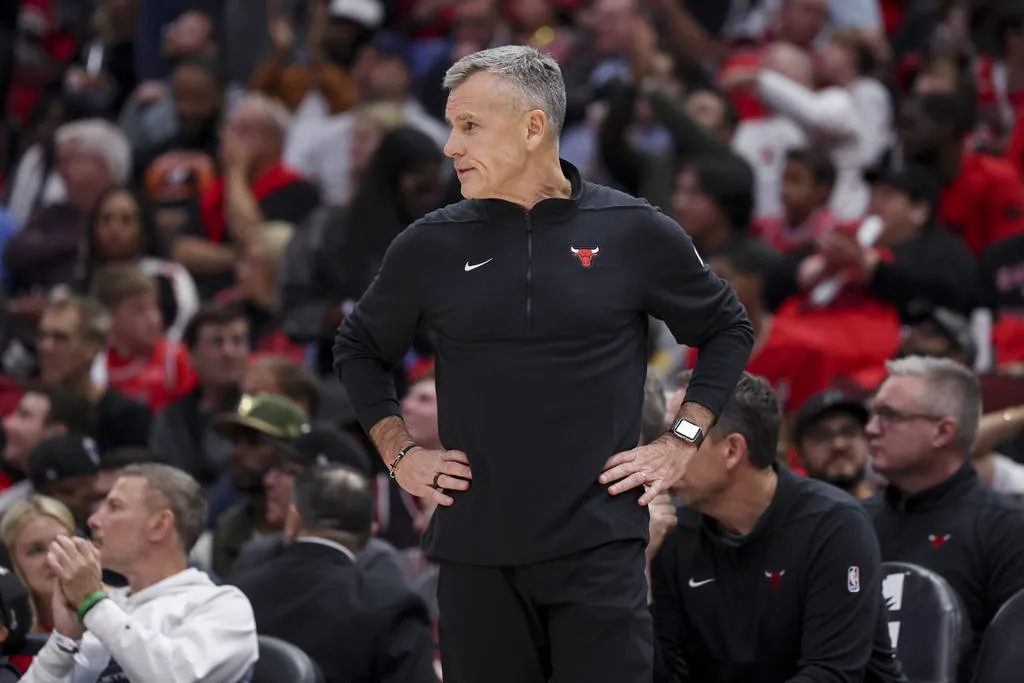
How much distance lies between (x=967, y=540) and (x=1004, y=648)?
2.91ft

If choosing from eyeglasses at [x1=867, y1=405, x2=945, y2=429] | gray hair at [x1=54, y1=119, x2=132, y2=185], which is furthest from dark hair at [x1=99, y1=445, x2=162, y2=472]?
gray hair at [x1=54, y1=119, x2=132, y2=185]

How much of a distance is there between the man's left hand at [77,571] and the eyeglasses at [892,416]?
99.0 inches

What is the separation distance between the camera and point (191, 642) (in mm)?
4910

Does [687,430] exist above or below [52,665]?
above

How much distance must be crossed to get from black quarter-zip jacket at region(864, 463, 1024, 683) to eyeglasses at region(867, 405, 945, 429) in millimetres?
192

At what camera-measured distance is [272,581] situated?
18.8 feet

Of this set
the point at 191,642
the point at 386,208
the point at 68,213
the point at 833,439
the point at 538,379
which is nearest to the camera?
the point at 538,379

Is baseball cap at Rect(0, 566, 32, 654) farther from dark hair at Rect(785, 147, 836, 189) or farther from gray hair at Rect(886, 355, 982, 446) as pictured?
dark hair at Rect(785, 147, 836, 189)

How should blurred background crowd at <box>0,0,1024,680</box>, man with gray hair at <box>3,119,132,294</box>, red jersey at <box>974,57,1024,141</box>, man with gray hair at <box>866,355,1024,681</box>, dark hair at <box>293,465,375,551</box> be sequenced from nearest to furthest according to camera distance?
man with gray hair at <box>866,355,1024,681</box>, dark hair at <box>293,465,375,551</box>, blurred background crowd at <box>0,0,1024,680</box>, man with gray hair at <box>3,119,132,294</box>, red jersey at <box>974,57,1024,141</box>

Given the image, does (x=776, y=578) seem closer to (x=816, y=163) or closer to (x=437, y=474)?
(x=437, y=474)

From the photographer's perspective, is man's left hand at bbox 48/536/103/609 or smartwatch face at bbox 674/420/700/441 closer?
smartwatch face at bbox 674/420/700/441

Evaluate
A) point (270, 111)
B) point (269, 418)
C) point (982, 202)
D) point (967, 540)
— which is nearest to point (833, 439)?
point (967, 540)

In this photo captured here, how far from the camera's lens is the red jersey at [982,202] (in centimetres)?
962

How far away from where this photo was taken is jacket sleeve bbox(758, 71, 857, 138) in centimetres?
1036
